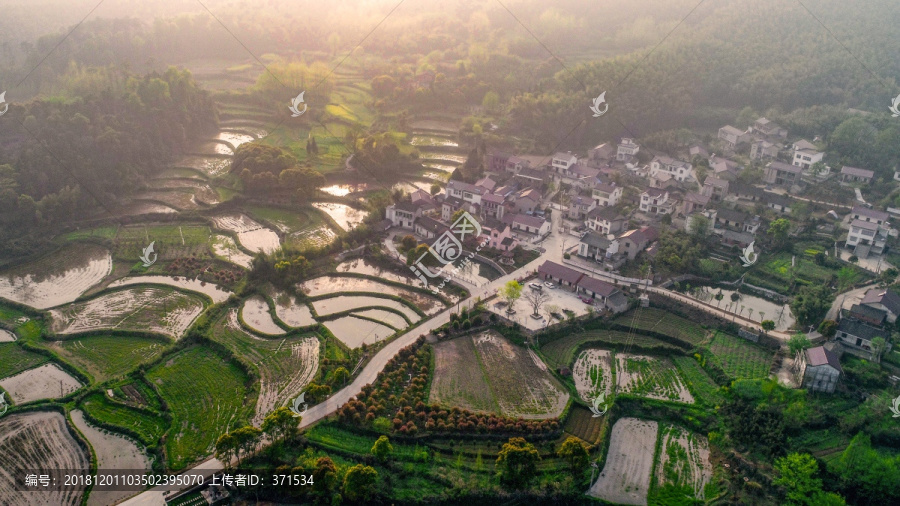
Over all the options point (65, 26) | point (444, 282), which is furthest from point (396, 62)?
point (444, 282)

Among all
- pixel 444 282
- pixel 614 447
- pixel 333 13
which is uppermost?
pixel 333 13

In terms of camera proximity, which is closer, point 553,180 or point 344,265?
point 344,265

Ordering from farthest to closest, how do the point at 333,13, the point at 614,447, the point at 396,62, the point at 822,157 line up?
the point at 333,13
the point at 396,62
the point at 822,157
the point at 614,447

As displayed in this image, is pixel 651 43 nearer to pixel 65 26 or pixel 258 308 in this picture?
pixel 258 308

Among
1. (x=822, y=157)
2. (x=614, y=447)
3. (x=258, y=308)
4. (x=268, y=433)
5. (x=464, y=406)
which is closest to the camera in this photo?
(x=268, y=433)

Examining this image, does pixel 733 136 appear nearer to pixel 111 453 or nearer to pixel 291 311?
pixel 291 311

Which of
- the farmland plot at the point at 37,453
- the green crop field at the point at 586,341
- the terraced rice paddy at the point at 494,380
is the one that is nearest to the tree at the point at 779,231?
the green crop field at the point at 586,341

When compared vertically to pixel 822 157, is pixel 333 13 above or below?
above

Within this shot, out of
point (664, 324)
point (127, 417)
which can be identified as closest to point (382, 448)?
point (127, 417)
